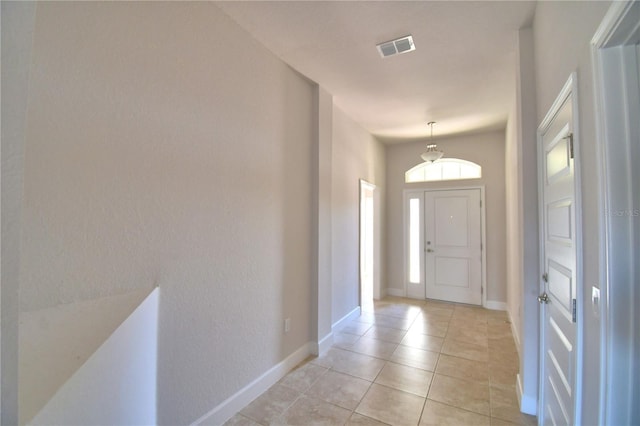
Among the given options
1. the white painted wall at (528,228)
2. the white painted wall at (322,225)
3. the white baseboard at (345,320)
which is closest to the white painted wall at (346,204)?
the white baseboard at (345,320)

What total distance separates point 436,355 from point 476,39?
2.96m

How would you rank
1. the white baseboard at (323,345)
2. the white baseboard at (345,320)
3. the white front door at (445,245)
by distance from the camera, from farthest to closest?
the white front door at (445,245)
the white baseboard at (345,320)
the white baseboard at (323,345)

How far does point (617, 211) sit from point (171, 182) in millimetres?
1984

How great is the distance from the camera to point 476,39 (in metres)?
2.23

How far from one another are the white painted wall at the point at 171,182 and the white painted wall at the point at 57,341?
0.05 m

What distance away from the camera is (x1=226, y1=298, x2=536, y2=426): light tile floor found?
2.00 meters

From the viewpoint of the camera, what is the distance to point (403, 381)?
8.01 feet

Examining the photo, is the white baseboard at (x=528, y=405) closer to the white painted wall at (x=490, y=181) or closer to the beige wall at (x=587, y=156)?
the beige wall at (x=587, y=156)

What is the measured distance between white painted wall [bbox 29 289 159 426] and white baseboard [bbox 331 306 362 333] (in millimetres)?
2254

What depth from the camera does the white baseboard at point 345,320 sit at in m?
3.57

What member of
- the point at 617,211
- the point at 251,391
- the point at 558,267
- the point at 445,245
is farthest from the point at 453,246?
the point at 617,211

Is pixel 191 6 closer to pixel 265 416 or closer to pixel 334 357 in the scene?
pixel 265 416

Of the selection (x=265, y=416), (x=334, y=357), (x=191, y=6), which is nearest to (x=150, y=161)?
(x=191, y=6)

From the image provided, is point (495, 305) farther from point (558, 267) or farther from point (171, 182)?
point (171, 182)
